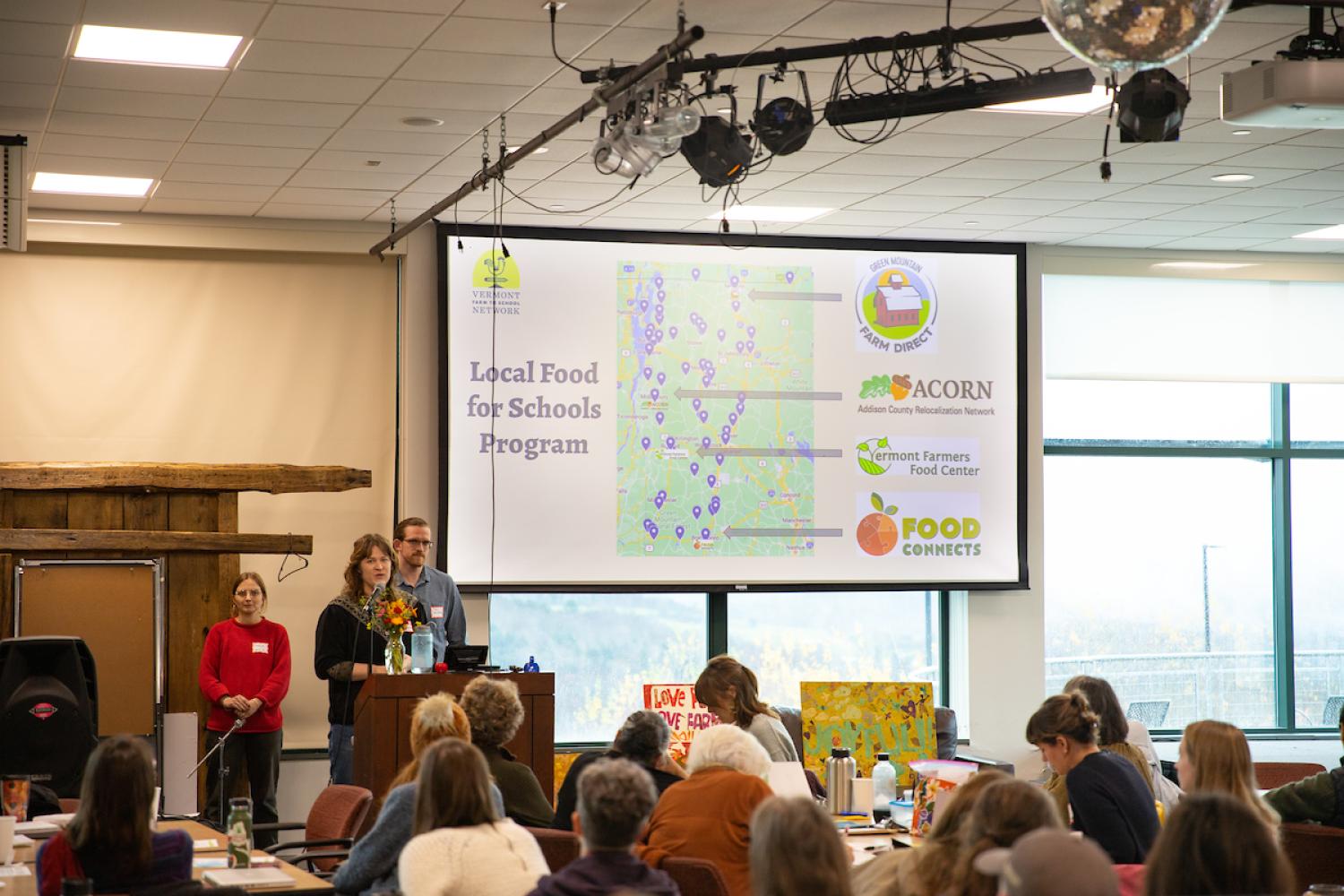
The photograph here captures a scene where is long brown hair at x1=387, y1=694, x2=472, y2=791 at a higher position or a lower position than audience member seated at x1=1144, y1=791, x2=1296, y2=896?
lower

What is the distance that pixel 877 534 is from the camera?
10336mm

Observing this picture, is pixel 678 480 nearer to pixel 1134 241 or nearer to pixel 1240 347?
pixel 1134 241

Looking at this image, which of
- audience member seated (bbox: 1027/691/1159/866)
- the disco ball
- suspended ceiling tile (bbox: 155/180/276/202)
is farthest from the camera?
suspended ceiling tile (bbox: 155/180/276/202)

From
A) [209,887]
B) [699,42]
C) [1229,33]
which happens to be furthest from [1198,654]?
[209,887]

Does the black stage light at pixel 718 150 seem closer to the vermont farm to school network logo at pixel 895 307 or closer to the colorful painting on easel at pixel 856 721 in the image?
the colorful painting on easel at pixel 856 721

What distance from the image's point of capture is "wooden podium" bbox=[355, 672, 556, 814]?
6.82 m

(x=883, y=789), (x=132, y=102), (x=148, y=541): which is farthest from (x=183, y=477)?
(x=883, y=789)

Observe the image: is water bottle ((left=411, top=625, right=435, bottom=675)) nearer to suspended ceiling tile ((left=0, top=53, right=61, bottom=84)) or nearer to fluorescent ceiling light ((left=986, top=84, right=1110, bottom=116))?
suspended ceiling tile ((left=0, top=53, right=61, bottom=84))

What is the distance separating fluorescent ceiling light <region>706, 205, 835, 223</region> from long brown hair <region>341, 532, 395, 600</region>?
2.97 metres

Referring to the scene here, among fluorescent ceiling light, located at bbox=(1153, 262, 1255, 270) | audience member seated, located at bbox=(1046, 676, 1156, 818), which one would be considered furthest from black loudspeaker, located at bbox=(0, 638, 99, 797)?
fluorescent ceiling light, located at bbox=(1153, 262, 1255, 270)

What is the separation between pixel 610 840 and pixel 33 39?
4144 mm

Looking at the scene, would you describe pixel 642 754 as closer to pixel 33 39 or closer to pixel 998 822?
pixel 998 822

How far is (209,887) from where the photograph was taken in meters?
3.91

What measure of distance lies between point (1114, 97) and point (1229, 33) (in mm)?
667
